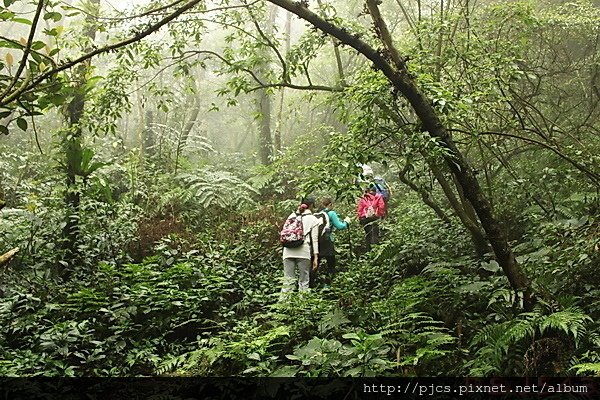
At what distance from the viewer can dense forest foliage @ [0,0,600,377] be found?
445cm

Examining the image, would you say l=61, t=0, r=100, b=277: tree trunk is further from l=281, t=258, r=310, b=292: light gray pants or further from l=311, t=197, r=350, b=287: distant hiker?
l=311, t=197, r=350, b=287: distant hiker

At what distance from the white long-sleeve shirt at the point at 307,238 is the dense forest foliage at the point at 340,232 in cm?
74

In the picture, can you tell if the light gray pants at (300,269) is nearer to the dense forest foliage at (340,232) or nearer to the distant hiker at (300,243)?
the distant hiker at (300,243)

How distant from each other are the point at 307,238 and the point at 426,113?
3.86 meters

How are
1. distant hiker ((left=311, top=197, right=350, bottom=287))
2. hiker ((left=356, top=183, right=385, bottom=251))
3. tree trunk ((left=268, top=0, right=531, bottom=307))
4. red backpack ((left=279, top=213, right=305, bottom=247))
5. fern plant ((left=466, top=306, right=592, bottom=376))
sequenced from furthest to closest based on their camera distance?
hiker ((left=356, top=183, right=385, bottom=251))
distant hiker ((left=311, top=197, right=350, bottom=287))
red backpack ((left=279, top=213, right=305, bottom=247))
tree trunk ((left=268, top=0, right=531, bottom=307))
fern plant ((left=466, top=306, right=592, bottom=376))

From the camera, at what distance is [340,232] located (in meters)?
10.5

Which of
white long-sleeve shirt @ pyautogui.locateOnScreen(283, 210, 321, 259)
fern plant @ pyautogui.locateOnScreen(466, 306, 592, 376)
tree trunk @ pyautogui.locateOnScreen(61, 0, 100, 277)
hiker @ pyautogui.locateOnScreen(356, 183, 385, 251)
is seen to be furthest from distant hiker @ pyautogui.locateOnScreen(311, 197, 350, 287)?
fern plant @ pyautogui.locateOnScreen(466, 306, 592, 376)

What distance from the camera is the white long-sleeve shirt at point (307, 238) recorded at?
7.73m

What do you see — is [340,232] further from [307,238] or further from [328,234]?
[307,238]

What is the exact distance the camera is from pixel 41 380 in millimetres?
5098

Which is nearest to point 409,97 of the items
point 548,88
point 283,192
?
point 548,88

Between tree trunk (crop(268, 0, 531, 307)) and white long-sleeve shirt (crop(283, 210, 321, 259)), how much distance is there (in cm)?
354

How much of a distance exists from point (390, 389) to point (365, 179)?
1.88 meters

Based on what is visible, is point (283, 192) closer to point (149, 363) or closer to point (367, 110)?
point (149, 363)
